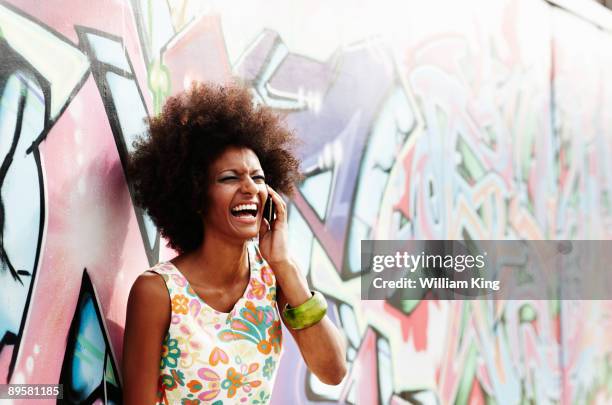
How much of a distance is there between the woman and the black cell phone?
0.7 inches

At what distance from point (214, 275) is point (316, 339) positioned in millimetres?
436

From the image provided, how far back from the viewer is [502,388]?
6078 mm

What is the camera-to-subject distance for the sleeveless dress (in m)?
2.79

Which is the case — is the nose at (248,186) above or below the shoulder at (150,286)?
above

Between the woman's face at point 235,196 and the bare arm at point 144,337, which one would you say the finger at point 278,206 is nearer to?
the woman's face at point 235,196

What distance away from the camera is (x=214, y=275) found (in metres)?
2.97

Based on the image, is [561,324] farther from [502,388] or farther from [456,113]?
[456,113]

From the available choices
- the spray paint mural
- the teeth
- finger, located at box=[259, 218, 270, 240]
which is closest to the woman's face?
the teeth

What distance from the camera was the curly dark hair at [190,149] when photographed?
2.98 meters

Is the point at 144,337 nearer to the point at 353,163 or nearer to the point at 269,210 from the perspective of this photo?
the point at 269,210

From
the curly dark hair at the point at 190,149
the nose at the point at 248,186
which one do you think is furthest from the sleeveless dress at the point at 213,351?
the nose at the point at 248,186

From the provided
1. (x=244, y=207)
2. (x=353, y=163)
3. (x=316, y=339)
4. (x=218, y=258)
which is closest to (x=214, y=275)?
(x=218, y=258)

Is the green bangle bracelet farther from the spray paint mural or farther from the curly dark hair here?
the spray paint mural

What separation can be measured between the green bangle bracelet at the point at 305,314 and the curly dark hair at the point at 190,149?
444 mm
